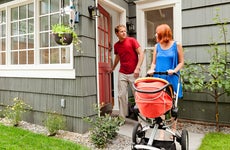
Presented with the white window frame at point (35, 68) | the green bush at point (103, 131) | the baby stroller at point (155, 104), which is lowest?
the green bush at point (103, 131)

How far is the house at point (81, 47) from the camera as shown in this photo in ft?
11.3

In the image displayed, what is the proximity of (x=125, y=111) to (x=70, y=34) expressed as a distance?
1.53 m

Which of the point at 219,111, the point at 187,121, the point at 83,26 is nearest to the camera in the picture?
the point at 83,26

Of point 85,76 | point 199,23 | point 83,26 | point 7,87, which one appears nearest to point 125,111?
point 85,76

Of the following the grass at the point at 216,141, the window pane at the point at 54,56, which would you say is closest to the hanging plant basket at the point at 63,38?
the window pane at the point at 54,56

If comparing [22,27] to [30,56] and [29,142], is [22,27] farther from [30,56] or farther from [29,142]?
[29,142]

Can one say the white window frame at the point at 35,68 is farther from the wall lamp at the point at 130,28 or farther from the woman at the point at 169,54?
the wall lamp at the point at 130,28

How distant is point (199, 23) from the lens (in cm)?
393

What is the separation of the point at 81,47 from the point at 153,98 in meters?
1.62

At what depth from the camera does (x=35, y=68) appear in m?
4.04

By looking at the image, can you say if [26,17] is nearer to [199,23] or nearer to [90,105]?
[90,105]

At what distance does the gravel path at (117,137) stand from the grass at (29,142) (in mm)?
171

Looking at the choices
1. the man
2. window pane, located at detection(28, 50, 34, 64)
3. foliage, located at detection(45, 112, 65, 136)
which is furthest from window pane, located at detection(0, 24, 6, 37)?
the man

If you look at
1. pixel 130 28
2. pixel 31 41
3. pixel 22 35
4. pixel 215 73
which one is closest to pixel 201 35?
pixel 215 73
